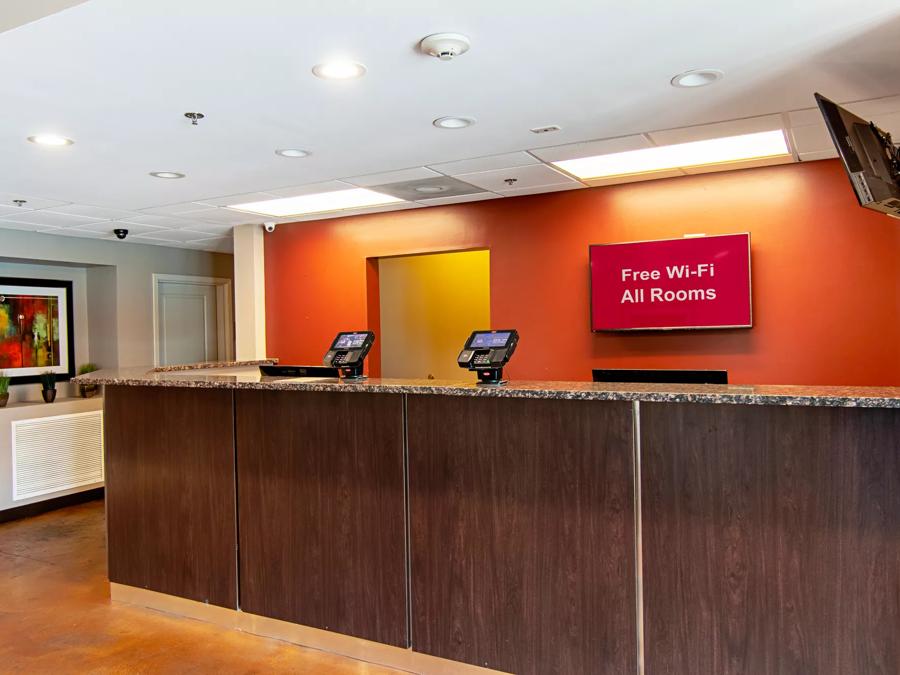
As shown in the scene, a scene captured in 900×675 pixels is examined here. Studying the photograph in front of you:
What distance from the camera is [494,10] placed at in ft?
7.73

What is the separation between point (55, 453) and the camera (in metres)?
6.63

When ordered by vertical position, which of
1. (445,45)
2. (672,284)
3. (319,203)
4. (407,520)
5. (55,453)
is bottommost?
(55,453)

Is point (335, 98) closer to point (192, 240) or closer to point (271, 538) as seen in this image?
point (271, 538)

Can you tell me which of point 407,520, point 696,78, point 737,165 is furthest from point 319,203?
point 696,78

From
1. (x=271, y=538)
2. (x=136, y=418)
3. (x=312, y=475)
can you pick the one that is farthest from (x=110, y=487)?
(x=312, y=475)

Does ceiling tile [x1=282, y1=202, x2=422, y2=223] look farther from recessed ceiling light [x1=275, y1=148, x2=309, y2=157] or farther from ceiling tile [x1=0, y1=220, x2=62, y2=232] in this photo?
ceiling tile [x1=0, y1=220, x2=62, y2=232]

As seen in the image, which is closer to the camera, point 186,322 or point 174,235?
point 174,235

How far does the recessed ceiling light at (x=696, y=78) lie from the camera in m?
2.97

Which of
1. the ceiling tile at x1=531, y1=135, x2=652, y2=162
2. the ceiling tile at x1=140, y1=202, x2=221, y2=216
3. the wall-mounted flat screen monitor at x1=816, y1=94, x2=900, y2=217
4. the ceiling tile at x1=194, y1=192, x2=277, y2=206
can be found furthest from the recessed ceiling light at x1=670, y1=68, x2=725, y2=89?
the ceiling tile at x1=140, y1=202, x2=221, y2=216

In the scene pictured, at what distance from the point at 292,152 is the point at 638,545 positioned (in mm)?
2874

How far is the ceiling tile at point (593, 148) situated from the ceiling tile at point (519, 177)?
0.91 ft

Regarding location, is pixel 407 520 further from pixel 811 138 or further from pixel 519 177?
pixel 811 138

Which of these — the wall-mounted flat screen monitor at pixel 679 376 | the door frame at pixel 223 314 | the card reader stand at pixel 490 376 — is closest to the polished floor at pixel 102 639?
the card reader stand at pixel 490 376

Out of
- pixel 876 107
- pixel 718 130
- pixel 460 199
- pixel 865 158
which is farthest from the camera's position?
pixel 460 199
